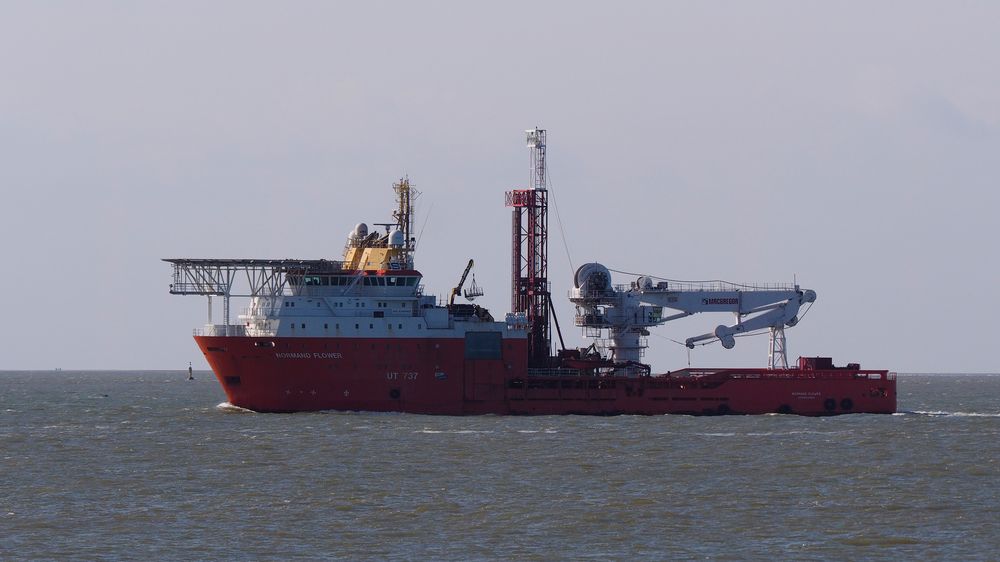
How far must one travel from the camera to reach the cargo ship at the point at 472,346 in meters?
64.7

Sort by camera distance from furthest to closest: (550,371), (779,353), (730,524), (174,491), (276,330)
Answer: (779,353) → (550,371) → (276,330) → (174,491) → (730,524)

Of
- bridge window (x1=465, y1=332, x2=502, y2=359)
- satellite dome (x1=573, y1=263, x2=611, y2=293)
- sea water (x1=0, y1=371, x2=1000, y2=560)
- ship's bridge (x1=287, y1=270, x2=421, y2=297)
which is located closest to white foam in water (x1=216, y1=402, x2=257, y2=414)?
sea water (x1=0, y1=371, x2=1000, y2=560)

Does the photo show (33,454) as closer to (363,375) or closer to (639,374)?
(363,375)

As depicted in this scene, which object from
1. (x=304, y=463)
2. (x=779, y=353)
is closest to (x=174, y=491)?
(x=304, y=463)

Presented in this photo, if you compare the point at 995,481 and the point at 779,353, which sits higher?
the point at 779,353

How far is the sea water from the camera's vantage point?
112 feet

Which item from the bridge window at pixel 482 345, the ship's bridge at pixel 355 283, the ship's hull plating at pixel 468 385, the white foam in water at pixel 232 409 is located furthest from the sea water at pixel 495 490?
the ship's bridge at pixel 355 283

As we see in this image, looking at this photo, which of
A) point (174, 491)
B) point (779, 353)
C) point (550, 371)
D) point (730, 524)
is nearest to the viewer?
point (730, 524)

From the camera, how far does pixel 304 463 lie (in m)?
48.4

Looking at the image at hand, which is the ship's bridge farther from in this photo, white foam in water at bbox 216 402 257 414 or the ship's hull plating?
white foam in water at bbox 216 402 257 414

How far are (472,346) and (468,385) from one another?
1793 mm

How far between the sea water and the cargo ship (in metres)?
1.89

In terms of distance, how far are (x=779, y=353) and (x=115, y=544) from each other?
45970mm

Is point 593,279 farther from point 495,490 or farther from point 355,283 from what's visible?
point 495,490
